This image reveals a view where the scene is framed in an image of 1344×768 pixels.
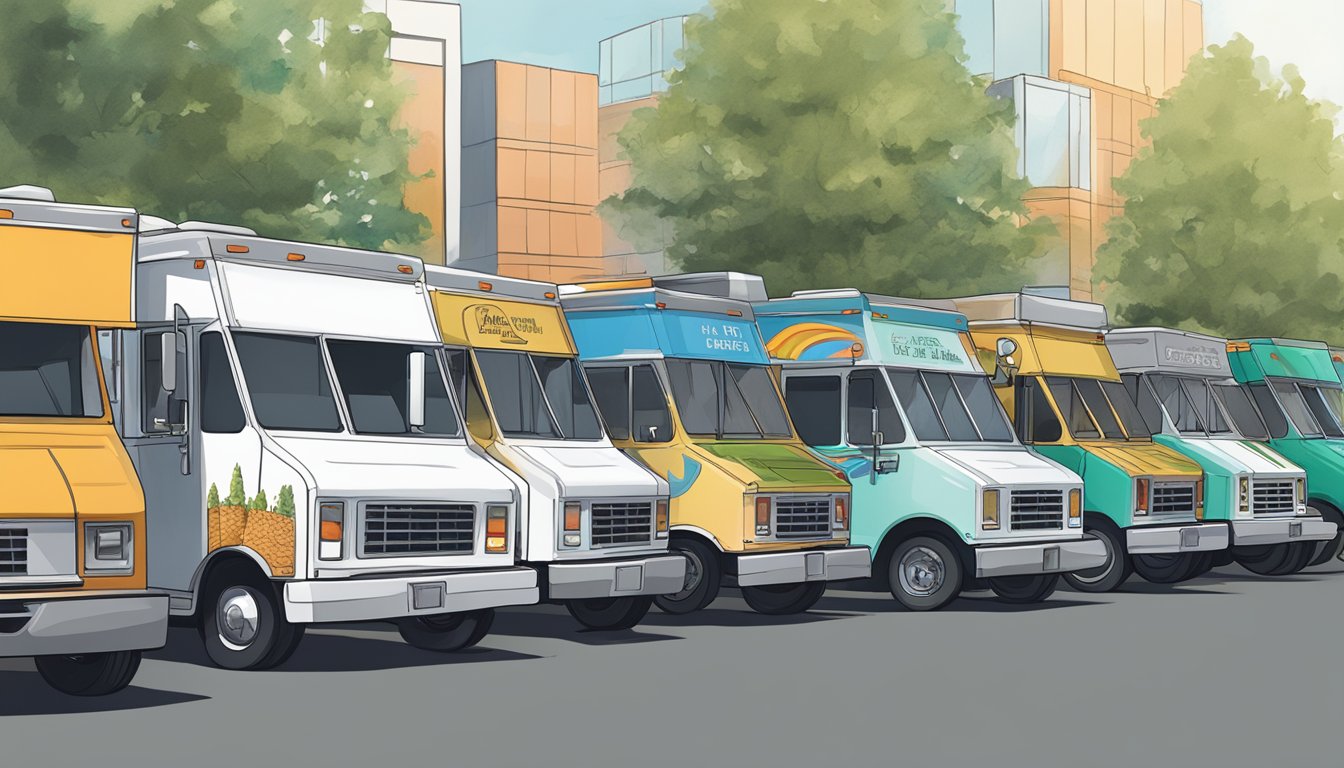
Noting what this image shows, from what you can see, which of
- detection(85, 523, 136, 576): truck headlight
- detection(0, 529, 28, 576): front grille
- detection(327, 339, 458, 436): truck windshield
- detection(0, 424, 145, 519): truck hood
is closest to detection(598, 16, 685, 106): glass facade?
detection(327, 339, 458, 436): truck windshield

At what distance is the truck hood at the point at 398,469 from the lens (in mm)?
13453

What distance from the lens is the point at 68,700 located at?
12.2 meters

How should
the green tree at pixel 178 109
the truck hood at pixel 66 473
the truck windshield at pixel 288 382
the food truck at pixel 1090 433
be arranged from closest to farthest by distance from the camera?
the truck hood at pixel 66 473 < the truck windshield at pixel 288 382 < the food truck at pixel 1090 433 < the green tree at pixel 178 109

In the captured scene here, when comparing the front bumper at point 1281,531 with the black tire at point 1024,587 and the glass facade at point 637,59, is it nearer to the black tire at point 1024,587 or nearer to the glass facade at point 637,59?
the black tire at point 1024,587

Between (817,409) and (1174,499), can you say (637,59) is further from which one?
(817,409)

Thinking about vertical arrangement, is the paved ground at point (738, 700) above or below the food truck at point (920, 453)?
below

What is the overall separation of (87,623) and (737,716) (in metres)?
3.63

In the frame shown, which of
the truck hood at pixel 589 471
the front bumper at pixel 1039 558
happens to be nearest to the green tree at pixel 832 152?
the front bumper at pixel 1039 558

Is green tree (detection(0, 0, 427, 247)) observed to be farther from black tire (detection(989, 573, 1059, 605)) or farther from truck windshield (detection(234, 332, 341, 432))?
black tire (detection(989, 573, 1059, 605))

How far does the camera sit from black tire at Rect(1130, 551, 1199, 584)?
23.9m

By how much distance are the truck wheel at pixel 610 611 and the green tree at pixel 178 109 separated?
29.8 ft

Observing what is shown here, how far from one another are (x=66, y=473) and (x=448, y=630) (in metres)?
4.54

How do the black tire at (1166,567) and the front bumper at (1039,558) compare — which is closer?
the front bumper at (1039,558)

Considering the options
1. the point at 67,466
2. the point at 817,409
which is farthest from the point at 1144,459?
the point at 67,466
